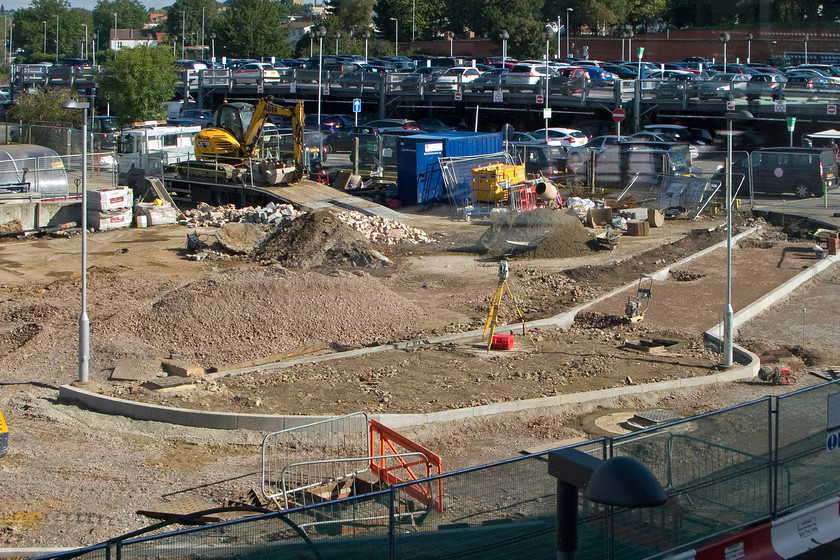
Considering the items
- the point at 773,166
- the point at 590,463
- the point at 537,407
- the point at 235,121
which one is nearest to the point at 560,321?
the point at 537,407

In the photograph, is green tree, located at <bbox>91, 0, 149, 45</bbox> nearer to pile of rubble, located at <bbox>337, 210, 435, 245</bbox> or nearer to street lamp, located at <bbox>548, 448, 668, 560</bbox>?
pile of rubble, located at <bbox>337, 210, 435, 245</bbox>

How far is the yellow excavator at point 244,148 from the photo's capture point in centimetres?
3316

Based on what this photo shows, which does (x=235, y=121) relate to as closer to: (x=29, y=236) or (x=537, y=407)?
(x=29, y=236)

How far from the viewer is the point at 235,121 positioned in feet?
115

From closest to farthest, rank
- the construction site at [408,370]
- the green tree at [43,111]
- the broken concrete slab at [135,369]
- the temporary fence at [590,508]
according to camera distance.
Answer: the temporary fence at [590,508], the construction site at [408,370], the broken concrete slab at [135,369], the green tree at [43,111]

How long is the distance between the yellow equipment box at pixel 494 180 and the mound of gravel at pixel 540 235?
5272mm

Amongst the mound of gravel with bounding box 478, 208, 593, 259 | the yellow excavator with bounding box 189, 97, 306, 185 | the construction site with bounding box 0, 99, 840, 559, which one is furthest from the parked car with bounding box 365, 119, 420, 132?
the mound of gravel with bounding box 478, 208, 593, 259

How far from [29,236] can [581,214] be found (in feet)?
54.8

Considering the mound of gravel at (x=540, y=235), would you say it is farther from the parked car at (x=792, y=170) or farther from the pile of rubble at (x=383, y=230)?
the parked car at (x=792, y=170)

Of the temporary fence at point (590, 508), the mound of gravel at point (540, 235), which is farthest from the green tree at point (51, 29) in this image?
the temporary fence at point (590, 508)

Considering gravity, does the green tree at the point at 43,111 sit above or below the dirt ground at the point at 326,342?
above

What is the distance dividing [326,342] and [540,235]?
925cm

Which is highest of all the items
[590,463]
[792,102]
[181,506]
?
[792,102]

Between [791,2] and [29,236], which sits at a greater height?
[791,2]
